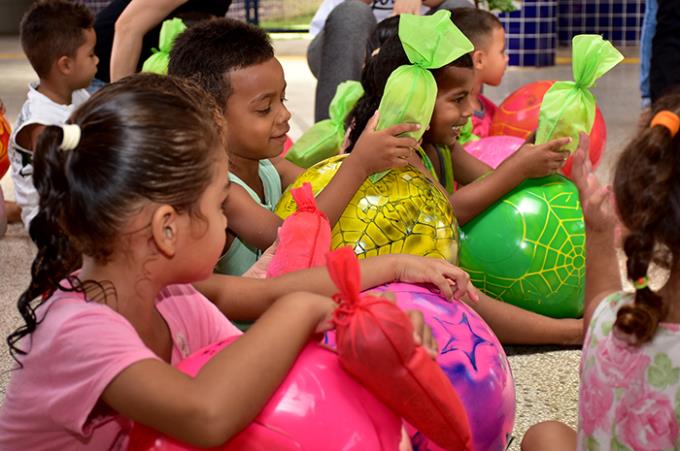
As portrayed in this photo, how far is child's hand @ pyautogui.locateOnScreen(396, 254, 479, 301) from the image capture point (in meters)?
1.81

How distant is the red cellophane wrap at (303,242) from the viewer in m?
1.95

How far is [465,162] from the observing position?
9.82 ft

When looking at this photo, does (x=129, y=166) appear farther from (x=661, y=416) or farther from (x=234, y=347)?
(x=661, y=416)

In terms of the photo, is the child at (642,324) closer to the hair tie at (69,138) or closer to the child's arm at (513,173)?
the hair tie at (69,138)

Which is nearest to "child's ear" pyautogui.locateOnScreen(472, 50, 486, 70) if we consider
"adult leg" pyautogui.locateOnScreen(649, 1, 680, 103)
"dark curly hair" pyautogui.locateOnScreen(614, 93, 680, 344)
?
"adult leg" pyautogui.locateOnScreen(649, 1, 680, 103)

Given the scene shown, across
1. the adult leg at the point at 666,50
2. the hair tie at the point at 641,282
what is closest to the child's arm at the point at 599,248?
the hair tie at the point at 641,282

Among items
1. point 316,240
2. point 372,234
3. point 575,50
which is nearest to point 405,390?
point 316,240

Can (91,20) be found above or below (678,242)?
below

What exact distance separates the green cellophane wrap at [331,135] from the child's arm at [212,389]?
6.00 feet

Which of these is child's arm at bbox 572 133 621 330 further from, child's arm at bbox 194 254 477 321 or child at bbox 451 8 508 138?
child at bbox 451 8 508 138

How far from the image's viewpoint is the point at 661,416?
4.35 feet

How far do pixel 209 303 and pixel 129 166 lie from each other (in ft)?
1.20

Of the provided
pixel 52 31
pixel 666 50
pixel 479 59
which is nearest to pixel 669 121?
pixel 666 50

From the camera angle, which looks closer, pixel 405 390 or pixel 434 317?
pixel 405 390
